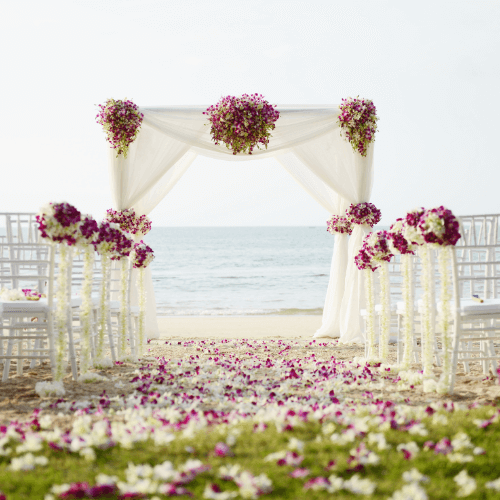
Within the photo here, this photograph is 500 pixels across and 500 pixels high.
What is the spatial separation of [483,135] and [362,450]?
24640 millimetres

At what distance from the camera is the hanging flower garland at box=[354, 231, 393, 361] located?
4.89m

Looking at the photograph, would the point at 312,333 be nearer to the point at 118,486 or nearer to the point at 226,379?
the point at 226,379

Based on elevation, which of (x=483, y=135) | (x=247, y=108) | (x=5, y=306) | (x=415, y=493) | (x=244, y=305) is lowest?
(x=244, y=305)

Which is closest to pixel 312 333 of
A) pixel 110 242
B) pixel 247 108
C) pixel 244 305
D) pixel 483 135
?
Result: pixel 247 108

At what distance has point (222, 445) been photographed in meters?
2.48

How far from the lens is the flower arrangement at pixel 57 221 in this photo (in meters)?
3.83

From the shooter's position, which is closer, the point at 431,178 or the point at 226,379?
the point at 226,379

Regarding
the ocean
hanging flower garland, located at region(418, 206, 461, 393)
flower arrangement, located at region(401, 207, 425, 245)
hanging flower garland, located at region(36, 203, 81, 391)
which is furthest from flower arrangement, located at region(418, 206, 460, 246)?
the ocean

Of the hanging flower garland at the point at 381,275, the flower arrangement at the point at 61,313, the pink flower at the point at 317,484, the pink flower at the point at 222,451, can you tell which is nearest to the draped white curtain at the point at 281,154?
the hanging flower garland at the point at 381,275

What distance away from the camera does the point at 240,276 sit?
2212 centimetres

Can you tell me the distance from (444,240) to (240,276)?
61.0 ft

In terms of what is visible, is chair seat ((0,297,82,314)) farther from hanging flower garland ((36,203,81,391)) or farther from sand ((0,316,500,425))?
sand ((0,316,500,425))

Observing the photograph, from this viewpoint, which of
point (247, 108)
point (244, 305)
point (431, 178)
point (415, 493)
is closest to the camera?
point (415, 493)

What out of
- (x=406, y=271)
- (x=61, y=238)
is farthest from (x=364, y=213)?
(x=61, y=238)
